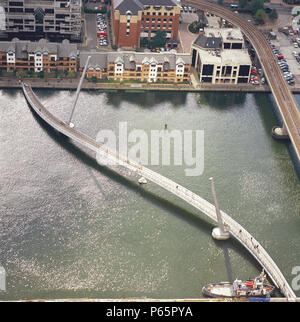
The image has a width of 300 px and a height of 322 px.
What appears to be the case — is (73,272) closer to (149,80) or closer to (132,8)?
(149,80)

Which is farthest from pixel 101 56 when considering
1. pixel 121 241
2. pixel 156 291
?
pixel 156 291

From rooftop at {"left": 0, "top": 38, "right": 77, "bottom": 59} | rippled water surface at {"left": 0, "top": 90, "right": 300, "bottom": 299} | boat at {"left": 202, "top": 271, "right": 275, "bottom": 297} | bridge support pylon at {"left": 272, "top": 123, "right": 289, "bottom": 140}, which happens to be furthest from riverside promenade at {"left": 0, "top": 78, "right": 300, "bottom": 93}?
boat at {"left": 202, "top": 271, "right": 275, "bottom": 297}

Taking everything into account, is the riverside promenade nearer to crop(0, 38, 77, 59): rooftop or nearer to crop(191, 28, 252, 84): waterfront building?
crop(191, 28, 252, 84): waterfront building

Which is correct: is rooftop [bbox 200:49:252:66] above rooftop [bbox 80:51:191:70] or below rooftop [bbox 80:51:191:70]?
above

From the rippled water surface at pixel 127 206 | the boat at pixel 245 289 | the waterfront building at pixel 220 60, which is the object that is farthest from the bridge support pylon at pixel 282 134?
the boat at pixel 245 289

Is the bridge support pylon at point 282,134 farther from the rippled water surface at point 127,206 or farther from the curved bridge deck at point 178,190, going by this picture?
the curved bridge deck at point 178,190

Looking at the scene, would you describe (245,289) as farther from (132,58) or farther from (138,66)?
(132,58)
